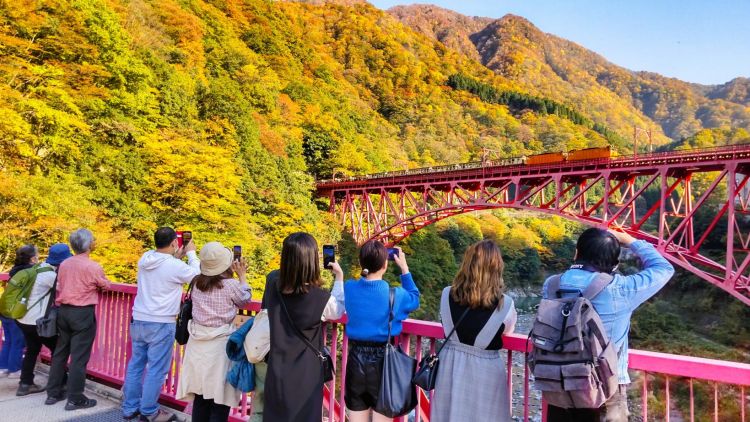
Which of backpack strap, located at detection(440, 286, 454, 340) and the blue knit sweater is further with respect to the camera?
the blue knit sweater

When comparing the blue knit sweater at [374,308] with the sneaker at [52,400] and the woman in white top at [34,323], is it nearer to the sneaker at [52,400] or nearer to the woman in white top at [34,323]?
the sneaker at [52,400]

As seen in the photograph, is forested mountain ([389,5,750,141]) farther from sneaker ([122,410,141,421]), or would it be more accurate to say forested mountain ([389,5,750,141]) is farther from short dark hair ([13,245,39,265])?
sneaker ([122,410,141,421])

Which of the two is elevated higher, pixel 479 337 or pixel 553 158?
pixel 553 158

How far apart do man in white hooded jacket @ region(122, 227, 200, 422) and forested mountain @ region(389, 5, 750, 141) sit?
96.6 metres

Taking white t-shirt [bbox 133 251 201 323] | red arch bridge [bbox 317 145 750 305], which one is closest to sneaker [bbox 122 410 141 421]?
white t-shirt [bbox 133 251 201 323]

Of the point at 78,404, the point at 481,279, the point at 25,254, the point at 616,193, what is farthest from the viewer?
the point at 616,193

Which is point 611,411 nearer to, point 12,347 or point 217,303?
point 217,303

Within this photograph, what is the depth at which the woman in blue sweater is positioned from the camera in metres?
2.24

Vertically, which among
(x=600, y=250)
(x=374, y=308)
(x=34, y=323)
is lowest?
(x=34, y=323)

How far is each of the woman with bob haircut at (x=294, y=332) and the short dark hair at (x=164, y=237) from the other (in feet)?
4.34

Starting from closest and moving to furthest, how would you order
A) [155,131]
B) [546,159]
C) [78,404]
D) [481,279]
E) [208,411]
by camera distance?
[481,279] → [208,411] → [78,404] → [155,131] → [546,159]

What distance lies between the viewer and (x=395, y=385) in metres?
2.16

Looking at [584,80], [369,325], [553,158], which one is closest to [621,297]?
[369,325]

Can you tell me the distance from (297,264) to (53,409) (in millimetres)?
2886
